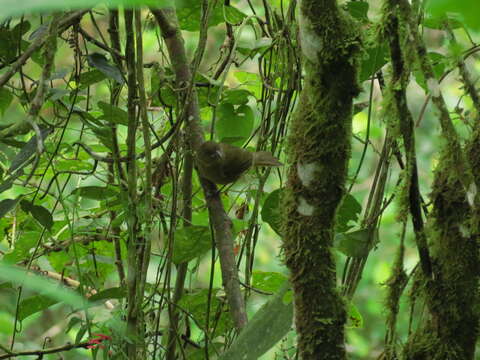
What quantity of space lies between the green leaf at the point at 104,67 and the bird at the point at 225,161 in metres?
0.21

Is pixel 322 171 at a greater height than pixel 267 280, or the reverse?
pixel 322 171

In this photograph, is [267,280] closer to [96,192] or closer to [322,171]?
[96,192]

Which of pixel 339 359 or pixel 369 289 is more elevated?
pixel 369 289

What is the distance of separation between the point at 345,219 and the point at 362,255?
19 cm

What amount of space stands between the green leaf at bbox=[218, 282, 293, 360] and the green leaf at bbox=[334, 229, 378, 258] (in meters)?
0.12

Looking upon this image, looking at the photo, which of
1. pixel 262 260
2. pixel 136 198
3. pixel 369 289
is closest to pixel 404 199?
pixel 136 198

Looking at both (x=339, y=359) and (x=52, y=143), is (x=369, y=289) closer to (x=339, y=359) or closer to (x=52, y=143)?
(x=52, y=143)

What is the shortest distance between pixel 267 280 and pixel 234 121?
Result: 38cm

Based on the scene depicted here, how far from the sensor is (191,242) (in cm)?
122

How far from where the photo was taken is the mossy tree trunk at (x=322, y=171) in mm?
884

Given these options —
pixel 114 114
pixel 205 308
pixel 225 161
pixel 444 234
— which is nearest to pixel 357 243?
pixel 444 234

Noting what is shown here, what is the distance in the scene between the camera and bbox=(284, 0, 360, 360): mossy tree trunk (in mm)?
884

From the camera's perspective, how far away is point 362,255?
1073mm

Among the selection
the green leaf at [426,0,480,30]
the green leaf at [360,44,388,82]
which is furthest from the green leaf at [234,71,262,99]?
the green leaf at [426,0,480,30]
